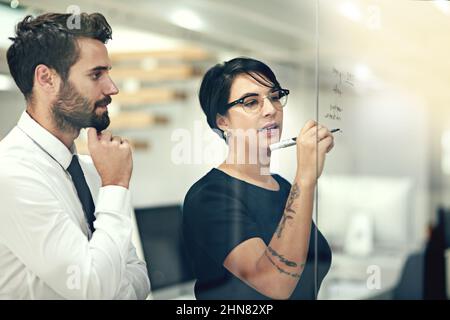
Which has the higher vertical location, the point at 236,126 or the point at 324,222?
the point at 236,126

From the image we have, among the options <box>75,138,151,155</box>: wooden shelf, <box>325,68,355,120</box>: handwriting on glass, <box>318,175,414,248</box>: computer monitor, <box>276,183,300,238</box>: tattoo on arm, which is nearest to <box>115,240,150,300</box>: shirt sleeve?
<box>75,138,151,155</box>: wooden shelf

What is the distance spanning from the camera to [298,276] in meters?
1.59

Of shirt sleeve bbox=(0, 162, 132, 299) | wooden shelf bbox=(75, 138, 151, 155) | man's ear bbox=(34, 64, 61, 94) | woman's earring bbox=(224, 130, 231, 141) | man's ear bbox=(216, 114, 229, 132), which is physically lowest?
shirt sleeve bbox=(0, 162, 132, 299)

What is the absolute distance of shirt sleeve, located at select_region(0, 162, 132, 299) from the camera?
4.50 feet

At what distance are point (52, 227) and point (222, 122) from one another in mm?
463

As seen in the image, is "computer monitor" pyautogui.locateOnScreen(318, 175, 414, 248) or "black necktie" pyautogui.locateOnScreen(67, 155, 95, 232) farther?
"computer monitor" pyautogui.locateOnScreen(318, 175, 414, 248)

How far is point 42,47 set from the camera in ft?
4.73

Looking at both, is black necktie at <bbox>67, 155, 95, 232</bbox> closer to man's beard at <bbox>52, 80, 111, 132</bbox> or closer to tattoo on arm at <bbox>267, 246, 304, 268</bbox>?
man's beard at <bbox>52, 80, 111, 132</bbox>

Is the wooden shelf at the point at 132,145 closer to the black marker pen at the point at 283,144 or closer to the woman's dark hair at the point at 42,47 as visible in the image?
the woman's dark hair at the point at 42,47

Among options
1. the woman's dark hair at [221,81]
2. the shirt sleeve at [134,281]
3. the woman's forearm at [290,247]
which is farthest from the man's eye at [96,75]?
the woman's forearm at [290,247]

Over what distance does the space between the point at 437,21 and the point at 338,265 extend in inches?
34.9

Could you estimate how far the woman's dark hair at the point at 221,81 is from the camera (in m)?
1.55
